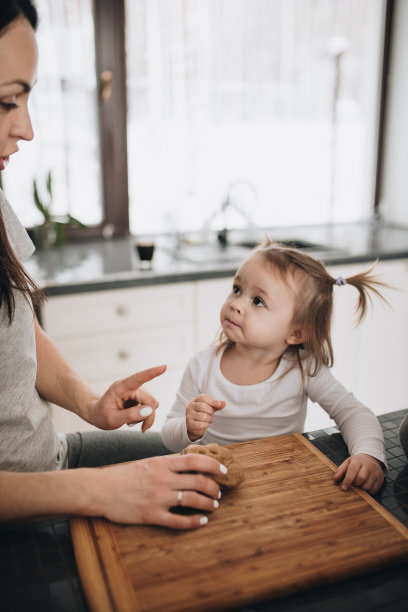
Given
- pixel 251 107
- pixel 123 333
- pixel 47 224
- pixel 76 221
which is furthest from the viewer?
pixel 251 107

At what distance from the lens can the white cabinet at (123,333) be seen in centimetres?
200

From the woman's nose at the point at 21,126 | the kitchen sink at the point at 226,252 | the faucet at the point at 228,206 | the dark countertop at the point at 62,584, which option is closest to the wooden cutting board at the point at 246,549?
the dark countertop at the point at 62,584

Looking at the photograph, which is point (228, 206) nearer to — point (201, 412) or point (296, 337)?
point (296, 337)

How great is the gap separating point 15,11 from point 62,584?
0.77 metres

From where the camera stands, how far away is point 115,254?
7.96 ft

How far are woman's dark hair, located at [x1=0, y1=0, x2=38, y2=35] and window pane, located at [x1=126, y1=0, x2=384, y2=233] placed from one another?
1.81 m

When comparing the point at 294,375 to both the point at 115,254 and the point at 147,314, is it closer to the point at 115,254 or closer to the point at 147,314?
the point at 147,314

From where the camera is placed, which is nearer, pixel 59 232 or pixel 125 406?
pixel 125 406

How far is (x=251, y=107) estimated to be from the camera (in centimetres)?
292

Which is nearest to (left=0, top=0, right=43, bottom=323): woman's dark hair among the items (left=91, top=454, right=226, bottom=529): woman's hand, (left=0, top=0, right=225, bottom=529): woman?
(left=0, top=0, right=225, bottom=529): woman

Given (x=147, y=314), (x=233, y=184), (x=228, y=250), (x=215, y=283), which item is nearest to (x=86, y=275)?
(x=147, y=314)

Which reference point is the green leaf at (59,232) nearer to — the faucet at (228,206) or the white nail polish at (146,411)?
the faucet at (228,206)

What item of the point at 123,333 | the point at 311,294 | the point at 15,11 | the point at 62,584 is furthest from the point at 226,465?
the point at 123,333

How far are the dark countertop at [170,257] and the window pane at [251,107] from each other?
20 cm
